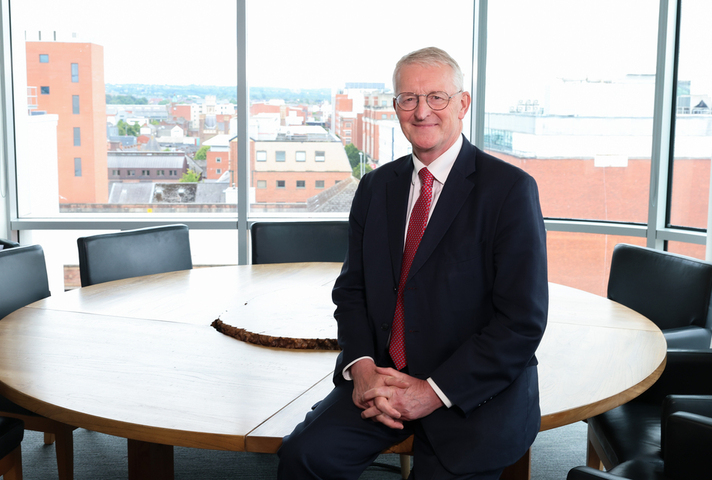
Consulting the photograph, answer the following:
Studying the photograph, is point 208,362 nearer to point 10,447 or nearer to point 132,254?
point 10,447

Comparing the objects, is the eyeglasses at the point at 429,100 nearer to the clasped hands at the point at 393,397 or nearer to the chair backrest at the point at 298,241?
the clasped hands at the point at 393,397

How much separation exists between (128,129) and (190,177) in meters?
0.63

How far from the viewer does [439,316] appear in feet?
5.19

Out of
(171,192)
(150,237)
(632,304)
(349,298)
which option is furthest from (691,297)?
(171,192)

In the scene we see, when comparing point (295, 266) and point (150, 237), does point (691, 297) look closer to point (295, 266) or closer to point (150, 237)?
point (295, 266)

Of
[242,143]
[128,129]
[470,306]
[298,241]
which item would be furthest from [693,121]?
[128,129]

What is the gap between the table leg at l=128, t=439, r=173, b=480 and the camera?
1.73 metres

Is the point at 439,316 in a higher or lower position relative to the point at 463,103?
lower

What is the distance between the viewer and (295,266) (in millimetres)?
3273

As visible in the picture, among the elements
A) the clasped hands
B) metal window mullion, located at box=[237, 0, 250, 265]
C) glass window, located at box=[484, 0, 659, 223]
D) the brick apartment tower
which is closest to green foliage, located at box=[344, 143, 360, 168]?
metal window mullion, located at box=[237, 0, 250, 265]

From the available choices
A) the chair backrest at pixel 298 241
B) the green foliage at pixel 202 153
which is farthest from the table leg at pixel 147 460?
the green foliage at pixel 202 153

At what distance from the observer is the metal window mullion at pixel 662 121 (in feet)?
14.1

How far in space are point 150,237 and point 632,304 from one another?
2449 mm

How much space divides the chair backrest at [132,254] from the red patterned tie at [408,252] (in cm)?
188
